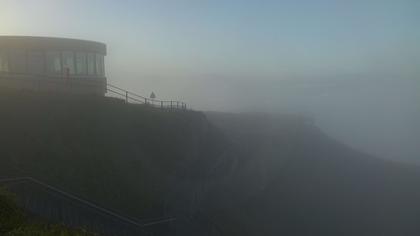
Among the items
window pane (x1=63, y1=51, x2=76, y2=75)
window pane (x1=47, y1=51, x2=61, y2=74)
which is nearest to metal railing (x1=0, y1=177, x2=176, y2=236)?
window pane (x1=47, y1=51, x2=61, y2=74)

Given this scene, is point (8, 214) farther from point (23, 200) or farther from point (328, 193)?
point (328, 193)

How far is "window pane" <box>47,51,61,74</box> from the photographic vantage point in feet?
119

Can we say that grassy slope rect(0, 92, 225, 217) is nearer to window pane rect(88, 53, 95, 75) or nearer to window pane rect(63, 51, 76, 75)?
window pane rect(63, 51, 76, 75)

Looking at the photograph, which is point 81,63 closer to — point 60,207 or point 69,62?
point 69,62

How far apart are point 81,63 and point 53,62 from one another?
2071 mm

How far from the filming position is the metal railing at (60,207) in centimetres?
1834

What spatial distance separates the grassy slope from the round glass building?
4.27 m

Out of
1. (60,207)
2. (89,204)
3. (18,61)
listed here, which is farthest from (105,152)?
(18,61)

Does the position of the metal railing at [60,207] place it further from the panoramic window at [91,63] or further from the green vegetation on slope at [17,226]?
the panoramic window at [91,63]

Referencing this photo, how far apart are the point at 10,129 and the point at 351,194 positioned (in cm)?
3840

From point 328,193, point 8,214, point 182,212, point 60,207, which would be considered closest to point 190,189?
point 182,212

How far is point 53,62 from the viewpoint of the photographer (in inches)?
1435

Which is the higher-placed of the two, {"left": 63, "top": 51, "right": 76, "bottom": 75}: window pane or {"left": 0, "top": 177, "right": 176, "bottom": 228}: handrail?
{"left": 63, "top": 51, "right": 76, "bottom": 75}: window pane

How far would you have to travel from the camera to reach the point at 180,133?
3538cm
